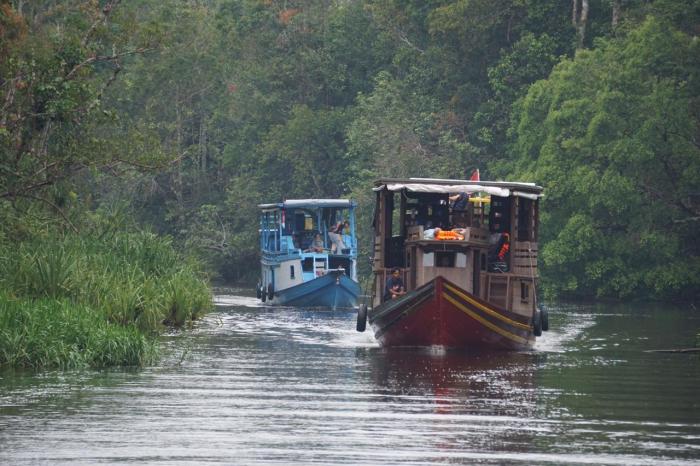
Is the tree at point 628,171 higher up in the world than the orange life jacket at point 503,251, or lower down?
higher up

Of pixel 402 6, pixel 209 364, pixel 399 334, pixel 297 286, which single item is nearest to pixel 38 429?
pixel 209 364

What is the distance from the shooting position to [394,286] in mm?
24547

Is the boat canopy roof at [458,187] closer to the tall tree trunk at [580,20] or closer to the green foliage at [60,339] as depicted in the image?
the green foliage at [60,339]

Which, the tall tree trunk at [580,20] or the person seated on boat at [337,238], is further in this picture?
the tall tree trunk at [580,20]

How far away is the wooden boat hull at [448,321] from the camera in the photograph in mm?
22328

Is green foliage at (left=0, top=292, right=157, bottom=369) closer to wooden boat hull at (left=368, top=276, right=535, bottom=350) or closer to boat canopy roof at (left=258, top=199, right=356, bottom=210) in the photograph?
wooden boat hull at (left=368, top=276, right=535, bottom=350)

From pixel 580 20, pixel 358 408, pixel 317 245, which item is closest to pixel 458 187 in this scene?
pixel 358 408

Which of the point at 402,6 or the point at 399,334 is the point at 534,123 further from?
the point at 399,334

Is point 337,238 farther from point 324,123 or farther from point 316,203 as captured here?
point 324,123

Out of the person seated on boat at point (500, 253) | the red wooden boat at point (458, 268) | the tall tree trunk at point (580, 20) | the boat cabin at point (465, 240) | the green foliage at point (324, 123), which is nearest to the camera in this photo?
the red wooden boat at point (458, 268)

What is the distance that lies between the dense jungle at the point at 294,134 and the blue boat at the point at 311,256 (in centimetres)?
243

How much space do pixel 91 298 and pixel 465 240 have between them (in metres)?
6.37

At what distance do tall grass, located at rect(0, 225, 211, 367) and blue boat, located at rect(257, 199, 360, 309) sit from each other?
609 centimetres

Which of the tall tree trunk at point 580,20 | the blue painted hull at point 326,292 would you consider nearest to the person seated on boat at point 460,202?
the blue painted hull at point 326,292
